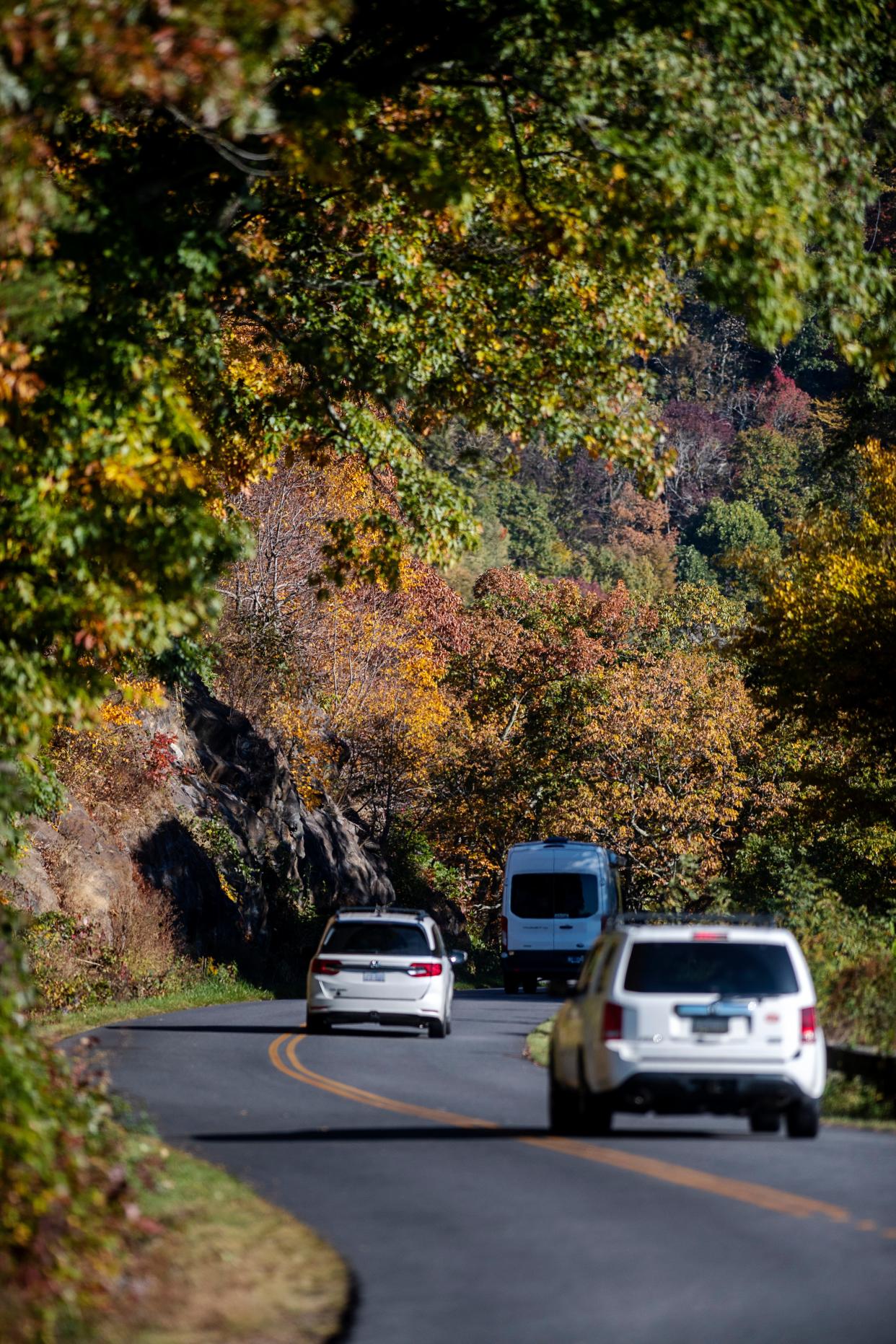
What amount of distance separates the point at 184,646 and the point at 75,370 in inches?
261

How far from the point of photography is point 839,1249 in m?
9.10

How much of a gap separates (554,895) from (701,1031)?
26.2m

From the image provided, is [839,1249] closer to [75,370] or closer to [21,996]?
[21,996]

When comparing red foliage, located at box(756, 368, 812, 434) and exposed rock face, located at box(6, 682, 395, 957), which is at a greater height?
red foliage, located at box(756, 368, 812, 434)

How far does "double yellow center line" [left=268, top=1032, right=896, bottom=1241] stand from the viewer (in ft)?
33.6

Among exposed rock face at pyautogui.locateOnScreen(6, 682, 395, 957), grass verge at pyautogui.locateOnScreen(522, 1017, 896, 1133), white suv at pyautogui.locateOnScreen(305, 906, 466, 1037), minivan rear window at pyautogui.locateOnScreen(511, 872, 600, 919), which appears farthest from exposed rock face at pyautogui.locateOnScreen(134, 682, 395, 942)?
grass verge at pyautogui.locateOnScreen(522, 1017, 896, 1133)

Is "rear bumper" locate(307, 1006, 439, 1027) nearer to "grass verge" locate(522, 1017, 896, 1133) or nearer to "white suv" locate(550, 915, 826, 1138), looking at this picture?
"grass verge" locate(522, 1017, 896, 1133)

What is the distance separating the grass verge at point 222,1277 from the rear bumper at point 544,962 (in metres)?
28.5

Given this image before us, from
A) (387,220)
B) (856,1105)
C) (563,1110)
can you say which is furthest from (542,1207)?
(387,220)

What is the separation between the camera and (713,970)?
13.5 m

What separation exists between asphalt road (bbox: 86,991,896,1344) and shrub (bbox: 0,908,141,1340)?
3.71ft

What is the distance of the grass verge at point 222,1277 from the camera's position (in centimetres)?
721

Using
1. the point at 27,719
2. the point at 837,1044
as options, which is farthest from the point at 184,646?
the point at 837,1044

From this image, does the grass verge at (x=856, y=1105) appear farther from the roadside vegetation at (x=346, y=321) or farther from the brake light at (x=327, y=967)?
the brake light at (x=327, y=967)
